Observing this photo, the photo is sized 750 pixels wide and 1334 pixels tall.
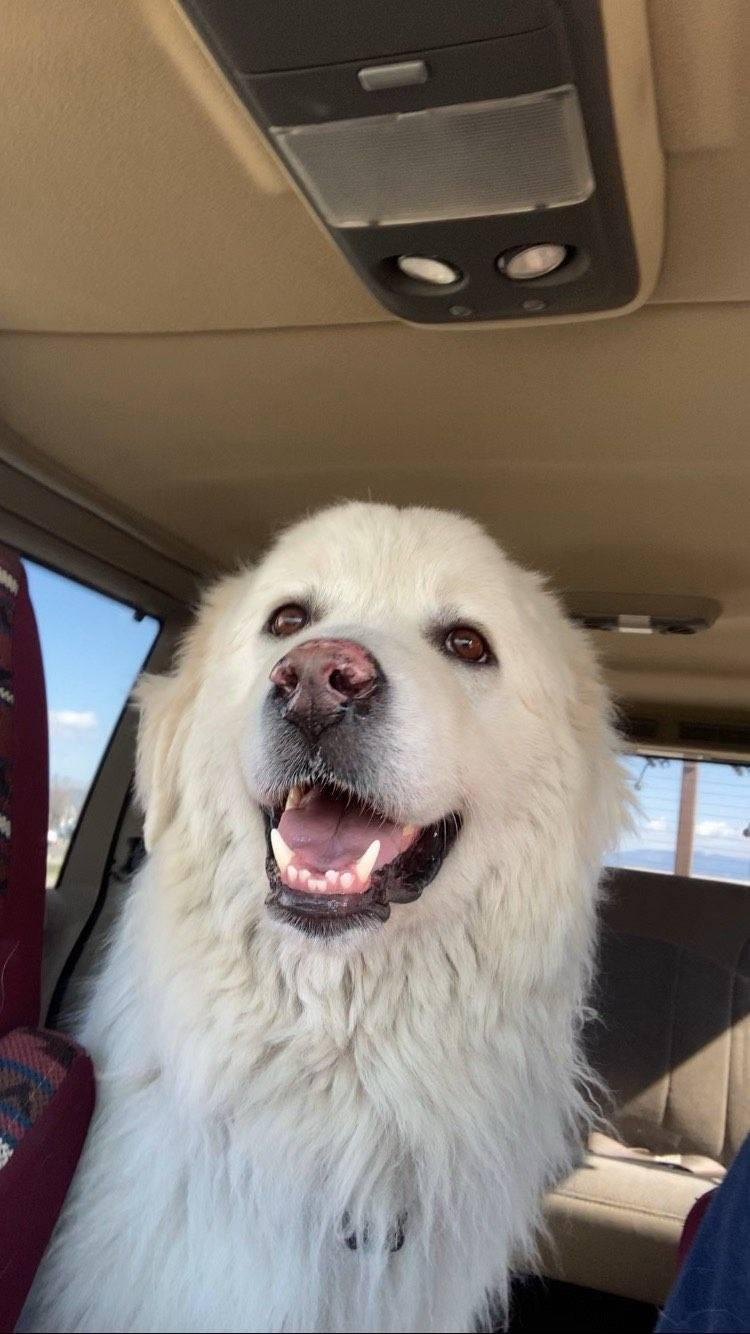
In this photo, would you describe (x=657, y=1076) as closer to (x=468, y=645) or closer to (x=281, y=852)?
(x=468, y=645)

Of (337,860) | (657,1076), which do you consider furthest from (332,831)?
(657,1076)

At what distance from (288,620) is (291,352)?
0.55 m

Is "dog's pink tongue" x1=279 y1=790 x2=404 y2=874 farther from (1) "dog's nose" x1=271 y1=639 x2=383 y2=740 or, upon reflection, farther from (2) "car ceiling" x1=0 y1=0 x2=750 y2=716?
(2) "car ceiling" x1=0 y1=0 x2=750 y2=716

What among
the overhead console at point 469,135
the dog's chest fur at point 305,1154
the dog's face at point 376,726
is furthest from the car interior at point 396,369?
the dog's face at point 376,726

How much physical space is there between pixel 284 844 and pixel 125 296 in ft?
3.37

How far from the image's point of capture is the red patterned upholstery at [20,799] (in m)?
1.57

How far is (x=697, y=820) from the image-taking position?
2998 millimetres

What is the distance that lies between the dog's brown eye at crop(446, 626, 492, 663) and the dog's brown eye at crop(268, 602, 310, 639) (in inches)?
12.4

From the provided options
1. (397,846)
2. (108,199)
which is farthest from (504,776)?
(108,199)

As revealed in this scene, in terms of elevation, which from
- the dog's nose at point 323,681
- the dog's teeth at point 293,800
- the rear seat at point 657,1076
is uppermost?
the dog's nose at point 323,681

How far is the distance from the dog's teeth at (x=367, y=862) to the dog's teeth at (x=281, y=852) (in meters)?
0.12

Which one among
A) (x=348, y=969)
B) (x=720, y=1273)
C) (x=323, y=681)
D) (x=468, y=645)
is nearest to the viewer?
(x=720, y=1273)

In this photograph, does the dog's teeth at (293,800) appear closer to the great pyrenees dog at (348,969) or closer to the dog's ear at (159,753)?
the great pyrenees dog at (348,969)

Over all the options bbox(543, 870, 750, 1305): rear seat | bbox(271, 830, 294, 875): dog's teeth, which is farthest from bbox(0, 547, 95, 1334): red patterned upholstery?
bbox(543, 870, 750, 1305): rear seat
